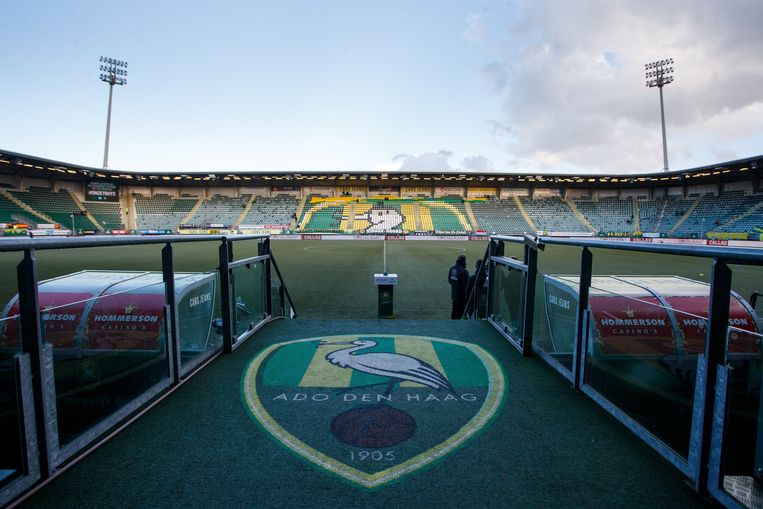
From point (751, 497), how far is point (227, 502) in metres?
2.77

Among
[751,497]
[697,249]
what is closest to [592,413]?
[751,497]

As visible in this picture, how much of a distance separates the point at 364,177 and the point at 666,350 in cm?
5705

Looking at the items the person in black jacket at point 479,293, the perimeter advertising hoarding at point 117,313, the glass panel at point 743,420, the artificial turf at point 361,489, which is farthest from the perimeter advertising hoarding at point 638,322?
the perimeter advertising hoarding at point 117,313

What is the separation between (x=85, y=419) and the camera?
9.48 feet

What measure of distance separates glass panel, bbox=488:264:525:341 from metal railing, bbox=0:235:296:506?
3.62 meters

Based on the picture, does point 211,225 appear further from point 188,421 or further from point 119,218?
point 188,421

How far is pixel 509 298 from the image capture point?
510 centimetres

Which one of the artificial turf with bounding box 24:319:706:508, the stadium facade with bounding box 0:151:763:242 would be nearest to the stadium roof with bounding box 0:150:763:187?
the stadium facade with bounding box 0:151:763:242

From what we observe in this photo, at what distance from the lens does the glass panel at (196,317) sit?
387 centimetres

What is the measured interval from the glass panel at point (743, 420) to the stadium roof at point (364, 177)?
55152 mm

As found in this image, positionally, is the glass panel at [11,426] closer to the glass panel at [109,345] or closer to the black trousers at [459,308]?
the glass panel at [109,345]

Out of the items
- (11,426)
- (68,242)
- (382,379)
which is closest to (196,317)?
(11,426)

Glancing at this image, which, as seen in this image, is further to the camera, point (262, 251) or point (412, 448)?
point (262, 251)

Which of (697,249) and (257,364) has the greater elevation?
(697,249)
